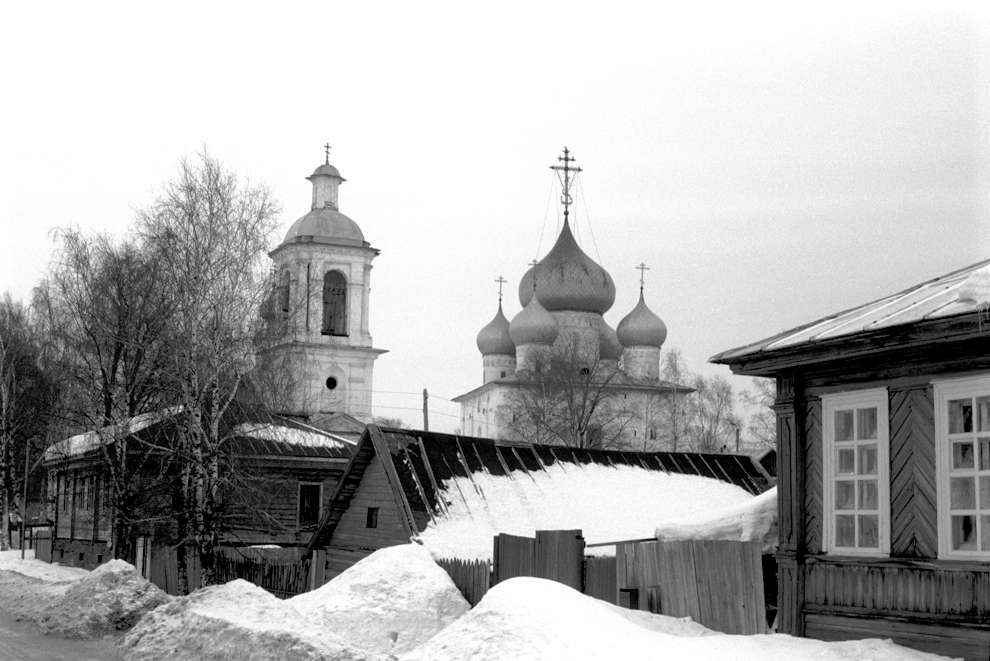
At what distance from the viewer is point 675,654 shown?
12.2 meters

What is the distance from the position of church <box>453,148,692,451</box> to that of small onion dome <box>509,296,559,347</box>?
0.06 meters

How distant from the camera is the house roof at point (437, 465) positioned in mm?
21250

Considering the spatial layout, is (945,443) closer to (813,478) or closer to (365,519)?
(813,478)

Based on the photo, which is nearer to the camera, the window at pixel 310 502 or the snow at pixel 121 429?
the snow at pixel 121 429

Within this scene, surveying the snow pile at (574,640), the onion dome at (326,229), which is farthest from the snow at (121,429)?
the onion dome at (326,229)

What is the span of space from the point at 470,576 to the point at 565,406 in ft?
142

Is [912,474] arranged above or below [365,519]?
above

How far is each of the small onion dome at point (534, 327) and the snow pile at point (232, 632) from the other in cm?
5568

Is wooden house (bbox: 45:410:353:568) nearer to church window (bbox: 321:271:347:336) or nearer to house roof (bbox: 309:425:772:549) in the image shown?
house roof (bbox: 309:425:772:549)

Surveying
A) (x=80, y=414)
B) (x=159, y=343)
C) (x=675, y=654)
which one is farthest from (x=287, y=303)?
(x=675, y=654)

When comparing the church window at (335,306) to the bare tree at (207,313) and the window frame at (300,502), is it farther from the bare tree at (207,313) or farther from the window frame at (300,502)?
the bare tree at (207,313)

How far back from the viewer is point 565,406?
202 ft

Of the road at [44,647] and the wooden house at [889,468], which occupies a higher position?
the wooden house at [889,468]

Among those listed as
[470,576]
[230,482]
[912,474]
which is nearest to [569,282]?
[230,482]
